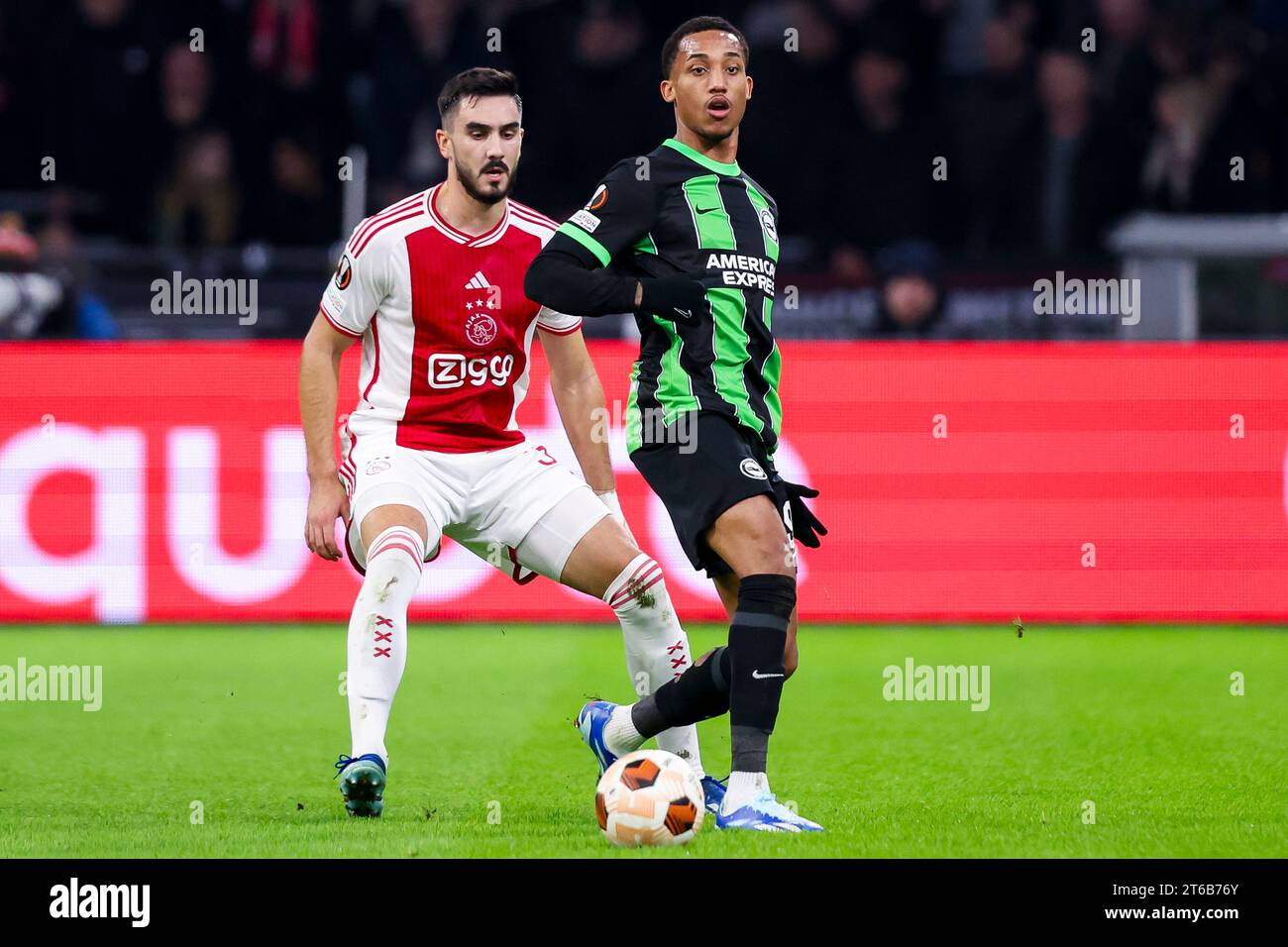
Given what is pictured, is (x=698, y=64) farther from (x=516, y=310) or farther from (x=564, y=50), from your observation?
(x=564, y=50)

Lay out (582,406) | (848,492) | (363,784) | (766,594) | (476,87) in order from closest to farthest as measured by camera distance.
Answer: (766,594) → (363,784) → (476,87) → (582,406) → (848,492)

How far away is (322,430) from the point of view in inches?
237

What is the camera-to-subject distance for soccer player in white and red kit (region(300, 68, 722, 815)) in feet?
19.7

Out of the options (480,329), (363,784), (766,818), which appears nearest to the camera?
(766,818)

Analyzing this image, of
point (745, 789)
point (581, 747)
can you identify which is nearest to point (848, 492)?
point (581, 747)

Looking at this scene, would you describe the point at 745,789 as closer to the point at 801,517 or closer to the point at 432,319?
the point at 801,517

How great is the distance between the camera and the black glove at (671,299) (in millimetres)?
5453

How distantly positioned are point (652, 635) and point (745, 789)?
83 centimetres

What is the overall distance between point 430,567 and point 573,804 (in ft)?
15.5

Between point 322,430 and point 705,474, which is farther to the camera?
point 322,430

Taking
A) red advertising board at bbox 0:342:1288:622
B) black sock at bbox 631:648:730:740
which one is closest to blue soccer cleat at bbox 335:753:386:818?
black sock at bbox 631:648:730:740

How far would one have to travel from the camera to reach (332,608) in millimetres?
10727

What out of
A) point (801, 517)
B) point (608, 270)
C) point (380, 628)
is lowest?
point (380, 628)

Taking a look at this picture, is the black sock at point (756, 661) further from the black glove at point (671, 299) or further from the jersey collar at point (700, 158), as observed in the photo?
the jersey collar at point (700, 158)
